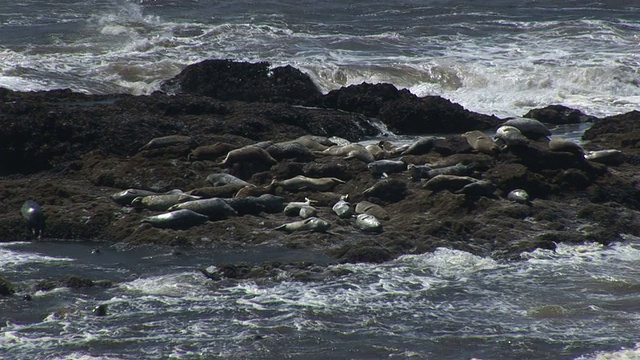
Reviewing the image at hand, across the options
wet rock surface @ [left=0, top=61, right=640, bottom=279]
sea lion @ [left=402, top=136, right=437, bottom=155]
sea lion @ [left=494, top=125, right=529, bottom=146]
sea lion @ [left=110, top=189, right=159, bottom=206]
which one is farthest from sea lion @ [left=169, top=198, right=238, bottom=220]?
sea lion @ [left=494, top=125, right=529, bottom=146]

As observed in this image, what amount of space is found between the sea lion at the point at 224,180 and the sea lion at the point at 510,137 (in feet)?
10.2

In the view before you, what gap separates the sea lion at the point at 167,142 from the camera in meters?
12.1

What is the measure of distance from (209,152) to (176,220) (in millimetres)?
2368

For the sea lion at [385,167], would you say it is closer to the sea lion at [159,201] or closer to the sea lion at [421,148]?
the sea lion at [421,148]

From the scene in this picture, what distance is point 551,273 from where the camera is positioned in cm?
843

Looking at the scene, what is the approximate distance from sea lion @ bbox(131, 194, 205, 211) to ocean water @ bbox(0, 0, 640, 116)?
8.94 m

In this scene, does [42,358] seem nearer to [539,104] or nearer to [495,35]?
[539,104]

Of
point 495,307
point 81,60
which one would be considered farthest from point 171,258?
point 81,60

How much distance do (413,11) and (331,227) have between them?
20.6 metres

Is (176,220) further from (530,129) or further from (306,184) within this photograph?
(530,129)

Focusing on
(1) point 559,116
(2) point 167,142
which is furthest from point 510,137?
(1) point 559,116

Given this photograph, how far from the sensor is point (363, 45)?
24656 mm

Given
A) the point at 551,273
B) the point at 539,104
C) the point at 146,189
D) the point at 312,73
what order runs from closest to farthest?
the point at 551,273
the point at 146,189
the point at 539,104
the point at 312,73

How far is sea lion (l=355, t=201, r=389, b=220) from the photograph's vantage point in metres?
9.99
